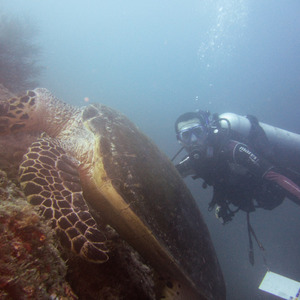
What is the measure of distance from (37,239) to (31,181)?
58 cm

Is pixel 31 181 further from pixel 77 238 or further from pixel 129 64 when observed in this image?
pixel 129 64

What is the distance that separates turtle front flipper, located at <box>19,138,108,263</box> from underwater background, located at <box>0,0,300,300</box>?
680 inches

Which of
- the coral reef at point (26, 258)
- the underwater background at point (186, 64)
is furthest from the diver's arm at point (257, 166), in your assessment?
the underwater background at point (186, 64)

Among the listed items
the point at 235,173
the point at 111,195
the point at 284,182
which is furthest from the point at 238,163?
the point at 111,195

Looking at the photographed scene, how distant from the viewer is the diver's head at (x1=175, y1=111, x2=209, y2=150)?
14.7 feet

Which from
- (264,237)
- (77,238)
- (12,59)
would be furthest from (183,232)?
(264,237)

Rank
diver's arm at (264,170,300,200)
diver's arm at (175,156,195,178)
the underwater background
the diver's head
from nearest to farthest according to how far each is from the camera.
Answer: diver's arm at (264,170,300,200), diver's arm at (175,156,195,178), the diver's head, the underwater background

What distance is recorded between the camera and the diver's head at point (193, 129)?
4.49 meters

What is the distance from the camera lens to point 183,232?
6.56 feet

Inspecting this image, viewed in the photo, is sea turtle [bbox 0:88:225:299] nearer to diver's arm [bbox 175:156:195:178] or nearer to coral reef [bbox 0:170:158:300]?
coral reef [bbox 0:170:158:300]

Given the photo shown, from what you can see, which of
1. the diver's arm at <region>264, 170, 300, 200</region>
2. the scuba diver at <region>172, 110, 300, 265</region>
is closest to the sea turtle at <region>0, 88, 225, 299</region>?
the scuba diver at <region>172, 110, 300, 265</region>

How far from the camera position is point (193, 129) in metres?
4.50

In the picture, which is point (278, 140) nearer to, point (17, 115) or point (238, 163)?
point (238, 163)

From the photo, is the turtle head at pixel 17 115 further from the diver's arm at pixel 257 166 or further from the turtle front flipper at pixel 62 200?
the diver's arm at pixel 257 166
